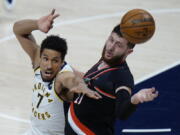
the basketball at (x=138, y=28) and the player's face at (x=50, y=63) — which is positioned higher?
the basketball at (x=138, y=28)

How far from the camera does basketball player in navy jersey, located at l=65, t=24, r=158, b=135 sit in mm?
4043

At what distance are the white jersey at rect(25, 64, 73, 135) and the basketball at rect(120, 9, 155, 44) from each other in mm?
613

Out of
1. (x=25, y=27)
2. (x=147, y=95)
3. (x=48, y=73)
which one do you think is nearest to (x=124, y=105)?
(x=147, y=95)

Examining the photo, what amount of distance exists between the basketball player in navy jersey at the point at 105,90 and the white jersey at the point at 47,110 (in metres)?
0.15

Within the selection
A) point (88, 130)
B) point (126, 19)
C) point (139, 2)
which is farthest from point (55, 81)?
point (139, 2)

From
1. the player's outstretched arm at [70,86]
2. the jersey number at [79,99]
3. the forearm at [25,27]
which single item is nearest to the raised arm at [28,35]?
the forearm at [25,27]

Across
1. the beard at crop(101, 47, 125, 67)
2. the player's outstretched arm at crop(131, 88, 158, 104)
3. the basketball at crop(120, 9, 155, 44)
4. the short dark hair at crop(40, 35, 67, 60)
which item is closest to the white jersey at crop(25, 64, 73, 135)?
the short dark hair at crop(40, 35, 67, 60)

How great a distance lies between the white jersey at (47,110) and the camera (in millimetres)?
4398

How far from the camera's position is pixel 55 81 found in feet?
14.1

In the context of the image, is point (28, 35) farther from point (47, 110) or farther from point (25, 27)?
point (47, 110)

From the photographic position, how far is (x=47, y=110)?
443 cm

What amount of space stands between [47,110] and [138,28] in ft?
3.62

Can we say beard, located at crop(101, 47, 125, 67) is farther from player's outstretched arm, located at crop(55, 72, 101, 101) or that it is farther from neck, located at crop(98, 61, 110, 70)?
player's outstretched arm, located at crop(55, 72, 101, 101)

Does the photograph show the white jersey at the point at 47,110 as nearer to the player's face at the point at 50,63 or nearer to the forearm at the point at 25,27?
the player's face at the point at 50,63
